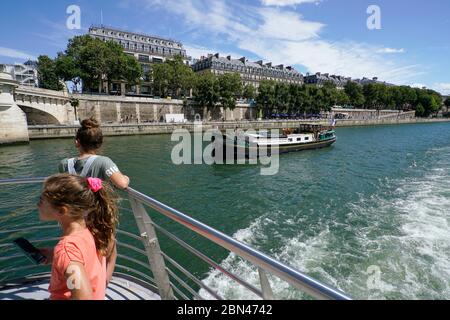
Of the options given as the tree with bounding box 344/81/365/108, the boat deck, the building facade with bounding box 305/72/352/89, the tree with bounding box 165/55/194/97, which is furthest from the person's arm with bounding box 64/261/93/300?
the building facade with bounding box 305/72/352/89

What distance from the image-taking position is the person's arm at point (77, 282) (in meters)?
1.54

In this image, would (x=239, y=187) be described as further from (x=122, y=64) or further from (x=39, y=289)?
(x=122, y=64)

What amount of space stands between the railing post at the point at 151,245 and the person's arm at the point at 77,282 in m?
0.86

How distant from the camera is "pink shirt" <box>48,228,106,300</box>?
61.6 inches

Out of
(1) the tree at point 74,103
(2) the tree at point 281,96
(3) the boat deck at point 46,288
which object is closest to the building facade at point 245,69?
(2) the tree at point 281,96

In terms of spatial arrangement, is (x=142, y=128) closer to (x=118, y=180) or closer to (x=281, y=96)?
(x=281, y=96)

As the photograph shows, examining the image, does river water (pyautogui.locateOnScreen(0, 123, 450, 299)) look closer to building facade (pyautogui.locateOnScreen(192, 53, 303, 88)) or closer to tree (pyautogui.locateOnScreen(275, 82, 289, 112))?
tree (pyautogui.locateOnScreen(275, 82, 289, 112))

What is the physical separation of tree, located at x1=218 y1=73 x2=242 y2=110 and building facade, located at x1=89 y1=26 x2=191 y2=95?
22.0 m

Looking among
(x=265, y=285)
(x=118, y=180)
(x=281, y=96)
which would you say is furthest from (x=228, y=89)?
(x=265, y=285)

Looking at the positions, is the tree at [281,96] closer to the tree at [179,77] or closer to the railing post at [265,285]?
the tree at [179,77]

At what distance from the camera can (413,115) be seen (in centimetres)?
10569
